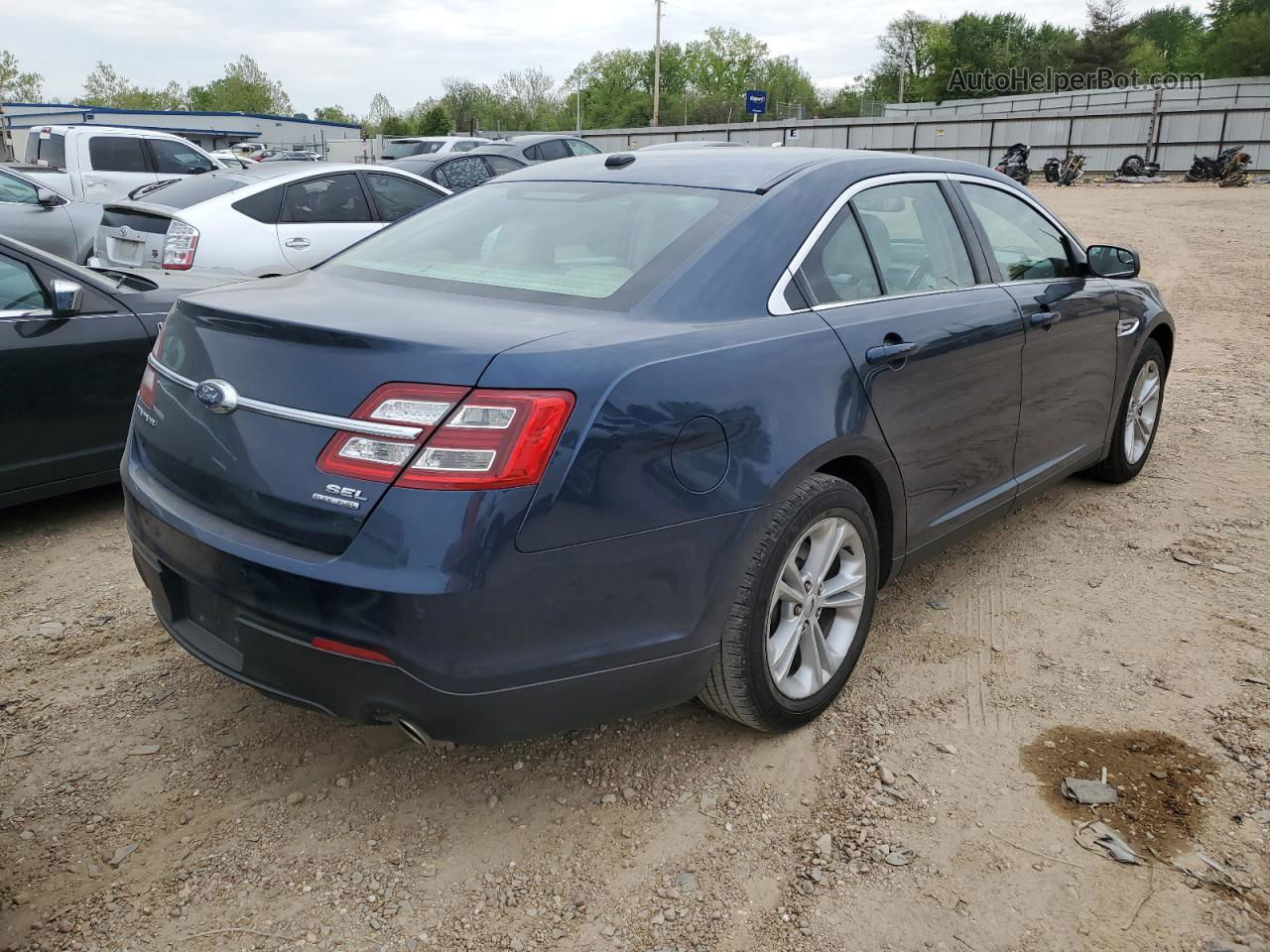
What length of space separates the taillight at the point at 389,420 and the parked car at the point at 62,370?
2945 millimetres

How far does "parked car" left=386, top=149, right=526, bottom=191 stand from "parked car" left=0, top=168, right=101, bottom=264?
3.34m

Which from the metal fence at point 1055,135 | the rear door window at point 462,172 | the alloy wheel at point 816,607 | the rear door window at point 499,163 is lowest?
the alloy wheel at point 816,607

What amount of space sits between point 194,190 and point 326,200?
111 cm

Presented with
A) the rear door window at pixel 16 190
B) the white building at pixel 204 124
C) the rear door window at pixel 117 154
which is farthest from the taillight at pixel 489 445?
the white building at pixel 204 124

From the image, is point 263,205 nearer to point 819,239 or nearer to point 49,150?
point 819,239

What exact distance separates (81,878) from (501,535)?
4.54 ft

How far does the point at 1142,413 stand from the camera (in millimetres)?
5227

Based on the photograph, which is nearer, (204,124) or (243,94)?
(204,124)

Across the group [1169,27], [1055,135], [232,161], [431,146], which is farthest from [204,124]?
[1169,27]

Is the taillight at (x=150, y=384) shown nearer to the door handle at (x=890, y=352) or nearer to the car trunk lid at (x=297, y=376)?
the car trunk lid at (x=297, y=376)

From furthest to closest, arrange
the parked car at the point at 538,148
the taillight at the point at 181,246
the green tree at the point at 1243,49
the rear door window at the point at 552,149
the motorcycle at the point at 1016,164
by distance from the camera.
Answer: the green tree at the point at 1243,49 < the motorcycle at the point at 1016,164 < the rear door window at the point at 552,149 < the parked car at the point at 538,148 < the taillight at the point at 181,246

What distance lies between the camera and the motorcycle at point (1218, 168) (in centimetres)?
2631

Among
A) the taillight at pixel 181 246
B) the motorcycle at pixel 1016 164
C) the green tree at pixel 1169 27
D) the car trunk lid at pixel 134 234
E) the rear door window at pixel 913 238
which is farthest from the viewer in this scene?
the green tree at pixel 1169 27

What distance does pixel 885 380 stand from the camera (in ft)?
9.89
